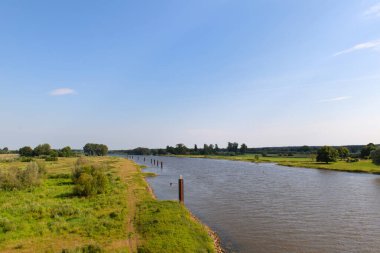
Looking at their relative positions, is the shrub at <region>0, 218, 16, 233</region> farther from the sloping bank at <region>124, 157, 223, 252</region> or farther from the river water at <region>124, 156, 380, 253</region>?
the river water at <region>124, 156, 380, 253</region>

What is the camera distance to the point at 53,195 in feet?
99.9

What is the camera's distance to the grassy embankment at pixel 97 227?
623 inches

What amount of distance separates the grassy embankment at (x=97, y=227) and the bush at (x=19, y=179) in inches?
314

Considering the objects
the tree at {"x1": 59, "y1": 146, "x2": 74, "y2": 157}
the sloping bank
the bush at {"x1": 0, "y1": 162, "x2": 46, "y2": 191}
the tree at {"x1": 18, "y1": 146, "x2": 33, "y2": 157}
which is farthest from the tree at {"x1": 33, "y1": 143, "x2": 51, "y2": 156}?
Result: the sloping bank

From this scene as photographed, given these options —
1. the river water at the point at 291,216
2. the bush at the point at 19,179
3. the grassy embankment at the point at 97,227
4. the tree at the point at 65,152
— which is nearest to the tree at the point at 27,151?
the tree at the point at 65,152

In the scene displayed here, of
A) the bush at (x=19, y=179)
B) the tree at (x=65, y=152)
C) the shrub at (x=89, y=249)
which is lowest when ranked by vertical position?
the shrub at (x=89, y=249)

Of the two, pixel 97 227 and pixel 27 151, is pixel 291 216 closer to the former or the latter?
pixel 97 227

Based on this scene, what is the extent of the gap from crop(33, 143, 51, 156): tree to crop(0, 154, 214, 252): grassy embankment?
139257 mm

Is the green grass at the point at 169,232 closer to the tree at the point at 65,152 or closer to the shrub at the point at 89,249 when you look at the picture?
the shrub at the point at 89,249

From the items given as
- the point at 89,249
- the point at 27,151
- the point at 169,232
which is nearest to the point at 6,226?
the point at 89,249

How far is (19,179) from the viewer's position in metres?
36.0

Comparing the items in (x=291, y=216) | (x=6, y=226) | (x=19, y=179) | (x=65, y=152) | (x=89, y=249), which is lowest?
(x=291, y=216)

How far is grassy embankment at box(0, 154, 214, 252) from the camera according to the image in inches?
623

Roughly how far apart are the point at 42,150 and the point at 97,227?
502ft
